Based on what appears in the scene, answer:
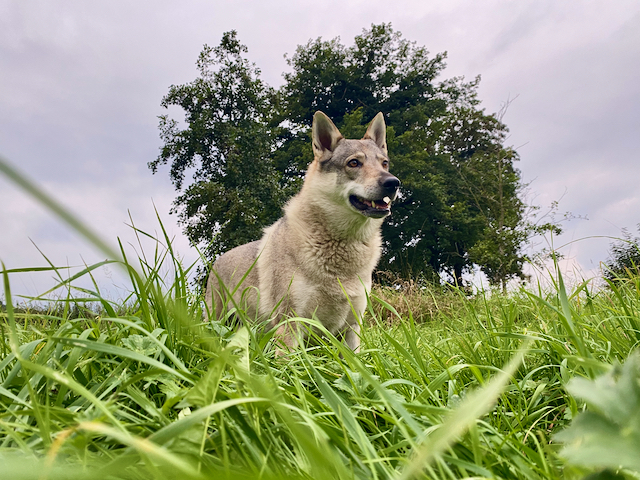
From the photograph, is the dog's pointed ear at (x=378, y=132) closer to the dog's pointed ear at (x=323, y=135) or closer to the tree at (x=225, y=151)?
the dog's pointed ear at (x=323, y=135)

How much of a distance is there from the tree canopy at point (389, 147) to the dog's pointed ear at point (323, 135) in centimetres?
1015

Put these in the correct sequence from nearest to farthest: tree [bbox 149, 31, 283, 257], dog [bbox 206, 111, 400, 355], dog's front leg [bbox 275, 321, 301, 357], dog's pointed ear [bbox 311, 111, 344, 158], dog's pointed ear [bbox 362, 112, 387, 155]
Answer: dog's front leg [bbox 275, 321, 301, 357] < dog [bbox 206, 111, 400, 355] < dog's pointed ear [bbox 311, 111, 344, 158] < dog's pointed ear [bbox 362, 112, 387, 155] < tree [bbox 149, 31, 283, 257]

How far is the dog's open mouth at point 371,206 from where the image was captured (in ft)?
11.1

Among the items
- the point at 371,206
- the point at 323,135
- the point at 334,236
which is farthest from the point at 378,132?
the point at 334,236

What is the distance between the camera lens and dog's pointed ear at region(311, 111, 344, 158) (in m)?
3.76

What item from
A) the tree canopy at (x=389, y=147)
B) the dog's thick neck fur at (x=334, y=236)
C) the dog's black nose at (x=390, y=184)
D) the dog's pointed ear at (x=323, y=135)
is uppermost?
the tree canopy at (x=389, y=147)

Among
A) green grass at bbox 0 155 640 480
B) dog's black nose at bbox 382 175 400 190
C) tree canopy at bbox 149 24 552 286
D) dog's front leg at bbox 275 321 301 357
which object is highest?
tree canopy at bbox 149 24 552 286

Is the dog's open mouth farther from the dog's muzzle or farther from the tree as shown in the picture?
the tree

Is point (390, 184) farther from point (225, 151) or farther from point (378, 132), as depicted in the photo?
point (225, 151)

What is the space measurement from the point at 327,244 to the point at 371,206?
1.91ft

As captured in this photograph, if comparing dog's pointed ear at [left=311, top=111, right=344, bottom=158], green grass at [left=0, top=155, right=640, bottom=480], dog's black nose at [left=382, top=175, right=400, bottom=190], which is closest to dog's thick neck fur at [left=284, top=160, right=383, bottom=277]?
dog's black nose at [left=382, top=175, right=400, bottom=190]

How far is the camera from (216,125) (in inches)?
699

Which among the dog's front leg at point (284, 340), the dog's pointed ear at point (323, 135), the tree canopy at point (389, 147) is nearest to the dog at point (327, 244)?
the dog's pointed ear at point (323, 135)

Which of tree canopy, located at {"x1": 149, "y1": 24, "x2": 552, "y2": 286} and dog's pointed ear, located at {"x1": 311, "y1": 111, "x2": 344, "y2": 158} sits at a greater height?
tree canopy, located at {"x1": 149, "y1": 24, "x2": 552, "y2": 286}
